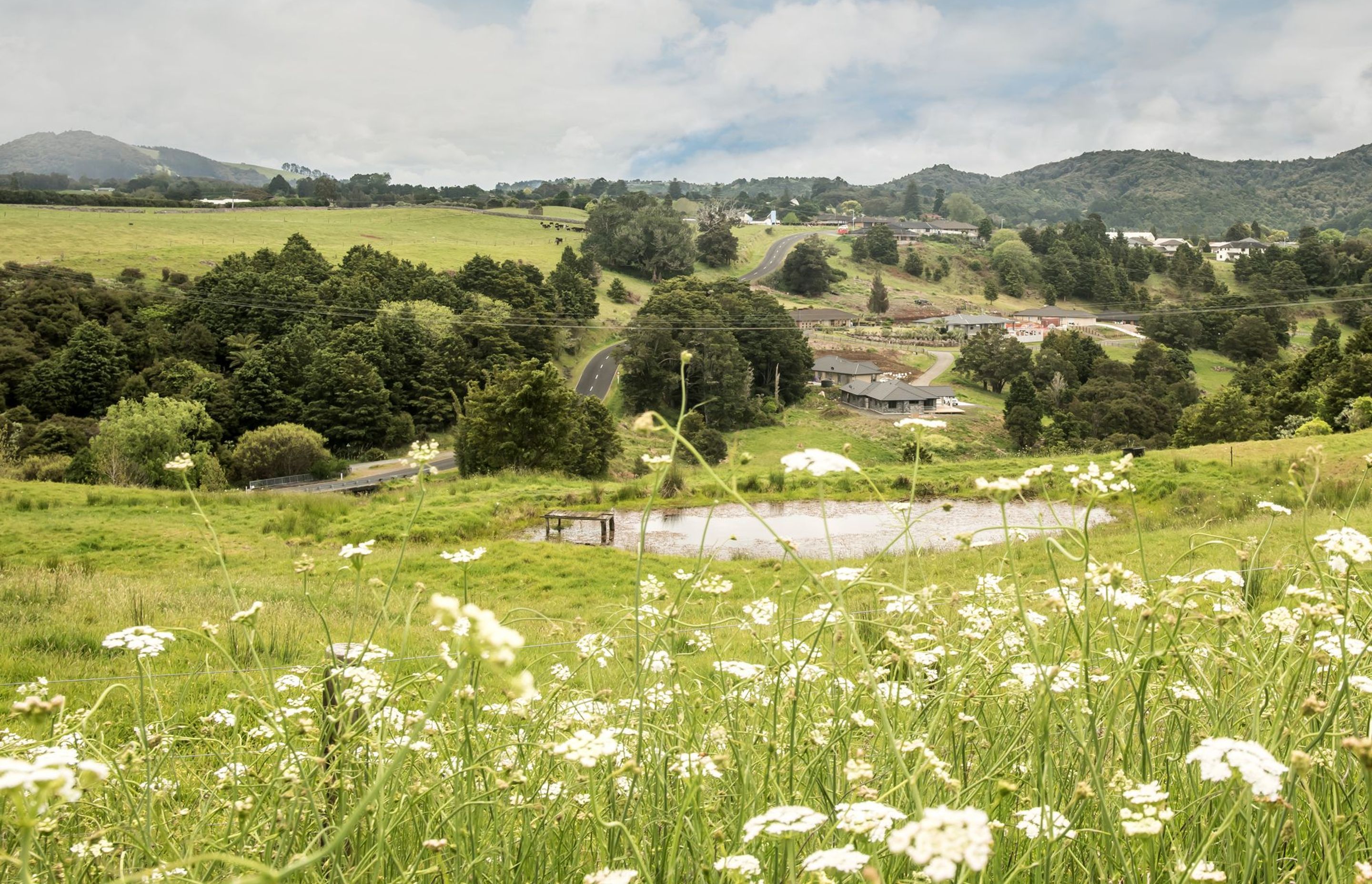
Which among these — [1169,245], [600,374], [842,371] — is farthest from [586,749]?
[1169,245]

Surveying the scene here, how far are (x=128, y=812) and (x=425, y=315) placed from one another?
181 ft

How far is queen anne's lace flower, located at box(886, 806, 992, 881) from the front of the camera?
75 centimetres

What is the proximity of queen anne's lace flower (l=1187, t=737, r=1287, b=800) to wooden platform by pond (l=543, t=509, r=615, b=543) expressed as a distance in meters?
15.6

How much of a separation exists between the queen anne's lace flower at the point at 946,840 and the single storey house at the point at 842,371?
228 feet

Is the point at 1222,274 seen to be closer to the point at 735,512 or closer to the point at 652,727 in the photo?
the point at 735,512

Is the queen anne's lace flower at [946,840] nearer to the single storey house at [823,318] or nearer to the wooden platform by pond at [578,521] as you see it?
the wooden platform by pond at [578,521]

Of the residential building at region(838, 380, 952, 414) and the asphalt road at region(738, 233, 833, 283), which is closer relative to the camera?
the residential building at region(838, 380, 952, 414)

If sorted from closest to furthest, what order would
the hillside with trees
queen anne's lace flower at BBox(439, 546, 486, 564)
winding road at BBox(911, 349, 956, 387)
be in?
1. queen anne's lace flower at BBox(439, 546, 486, 564)
2. the hillside with trees
3. winding road at BBox(911, 349, 956, 387)

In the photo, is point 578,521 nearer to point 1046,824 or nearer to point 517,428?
point 517,428

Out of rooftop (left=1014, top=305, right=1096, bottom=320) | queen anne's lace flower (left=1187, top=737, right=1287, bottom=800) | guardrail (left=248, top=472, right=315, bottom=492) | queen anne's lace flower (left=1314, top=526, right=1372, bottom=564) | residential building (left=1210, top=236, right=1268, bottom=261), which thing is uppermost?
residential building (left=1210, top=236, right=1268, bottom=261)

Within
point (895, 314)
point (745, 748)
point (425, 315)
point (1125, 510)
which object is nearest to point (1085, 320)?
point (895, 314)

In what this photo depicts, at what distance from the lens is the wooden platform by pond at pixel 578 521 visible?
17172 millimetres

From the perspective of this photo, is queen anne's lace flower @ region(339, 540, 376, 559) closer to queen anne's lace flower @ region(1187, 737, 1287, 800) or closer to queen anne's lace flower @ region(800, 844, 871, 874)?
queen anne's lace flower @ region(800, 844, 871, 874)

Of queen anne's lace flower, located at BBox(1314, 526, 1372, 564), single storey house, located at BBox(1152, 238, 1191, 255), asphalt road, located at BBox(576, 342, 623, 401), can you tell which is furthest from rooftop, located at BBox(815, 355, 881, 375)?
single storey house, located at BBox(1152, 238, 1191, 255)
